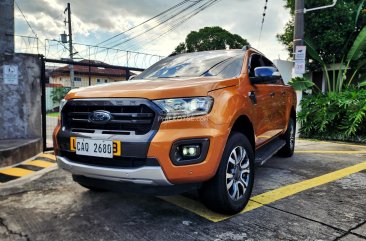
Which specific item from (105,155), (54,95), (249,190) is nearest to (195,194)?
(249,190)

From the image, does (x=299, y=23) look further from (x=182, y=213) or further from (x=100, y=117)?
(x=100, y=117)

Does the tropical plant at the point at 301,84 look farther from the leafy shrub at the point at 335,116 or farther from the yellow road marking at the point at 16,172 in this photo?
the yellow road marking at the point at 16,172

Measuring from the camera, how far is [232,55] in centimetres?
382

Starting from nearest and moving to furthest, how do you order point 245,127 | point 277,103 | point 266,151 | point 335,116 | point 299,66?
point 245,127, point 266,151, point 277,103, point 335,116, point 299,66

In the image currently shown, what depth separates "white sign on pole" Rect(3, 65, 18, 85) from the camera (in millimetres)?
6117

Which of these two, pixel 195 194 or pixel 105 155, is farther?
pixel 195 194

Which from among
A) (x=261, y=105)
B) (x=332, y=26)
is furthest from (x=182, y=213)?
(x=332, y=26)

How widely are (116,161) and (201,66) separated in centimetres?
162

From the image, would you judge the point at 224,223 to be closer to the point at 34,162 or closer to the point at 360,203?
the point at 360,203

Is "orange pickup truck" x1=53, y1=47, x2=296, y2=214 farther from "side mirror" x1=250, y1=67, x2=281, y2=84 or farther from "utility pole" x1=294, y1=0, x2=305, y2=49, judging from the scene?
"utility pole" x1=294, y1=0, x2=305, y2=49

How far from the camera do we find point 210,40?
32656mm

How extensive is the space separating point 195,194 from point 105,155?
1355 mm

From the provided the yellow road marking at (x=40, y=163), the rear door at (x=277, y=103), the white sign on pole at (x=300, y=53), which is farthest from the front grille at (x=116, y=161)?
the white sign on pole at (x=300, y=53)

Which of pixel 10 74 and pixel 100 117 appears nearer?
pixel 100 117
